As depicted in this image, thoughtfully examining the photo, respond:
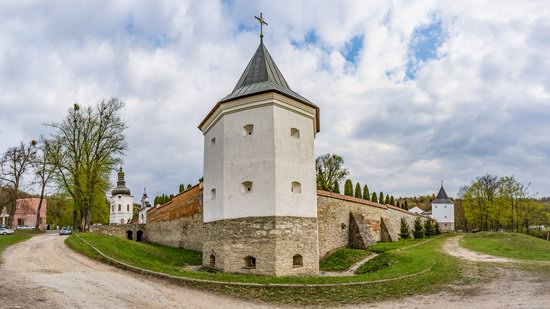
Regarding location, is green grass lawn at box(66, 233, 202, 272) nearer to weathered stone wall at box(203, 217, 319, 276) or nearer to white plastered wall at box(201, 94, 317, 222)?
weathered stone wall at box(203, 217, 319, 276)

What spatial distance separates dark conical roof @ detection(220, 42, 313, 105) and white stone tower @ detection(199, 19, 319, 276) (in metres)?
0.08

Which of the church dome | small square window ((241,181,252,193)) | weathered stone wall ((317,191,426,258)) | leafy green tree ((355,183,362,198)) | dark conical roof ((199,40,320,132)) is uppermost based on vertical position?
dark conical roof ((199,40,320,132))

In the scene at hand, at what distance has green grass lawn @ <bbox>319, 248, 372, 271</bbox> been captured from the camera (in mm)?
16475

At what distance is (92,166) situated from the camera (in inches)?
1001

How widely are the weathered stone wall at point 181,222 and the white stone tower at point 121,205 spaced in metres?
28.2

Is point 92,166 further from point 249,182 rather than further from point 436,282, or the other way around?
point 436,282

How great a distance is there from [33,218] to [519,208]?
6943cm

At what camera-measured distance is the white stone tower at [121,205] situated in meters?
54.3

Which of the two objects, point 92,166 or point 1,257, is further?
point 92,166

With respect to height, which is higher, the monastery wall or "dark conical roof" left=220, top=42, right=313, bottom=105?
"dark conical roof" left=220, top=42, right=313, bottom=105

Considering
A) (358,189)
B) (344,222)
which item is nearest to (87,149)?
(344,222)

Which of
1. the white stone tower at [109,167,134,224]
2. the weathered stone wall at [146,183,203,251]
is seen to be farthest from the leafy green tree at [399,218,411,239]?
the white stone tower at [109,167,134,224]

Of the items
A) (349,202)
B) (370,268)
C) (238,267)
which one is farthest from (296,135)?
(349,202)

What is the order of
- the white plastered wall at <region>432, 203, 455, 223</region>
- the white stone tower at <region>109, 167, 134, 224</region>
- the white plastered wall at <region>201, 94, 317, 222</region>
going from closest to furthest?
the white plastered wall at <region>201, 94, 317, 222</region> < the white stone tower at <region>109, 167, 134, 224</region> < the white plastered wall at <region>432, 203, 455, 223</region>
